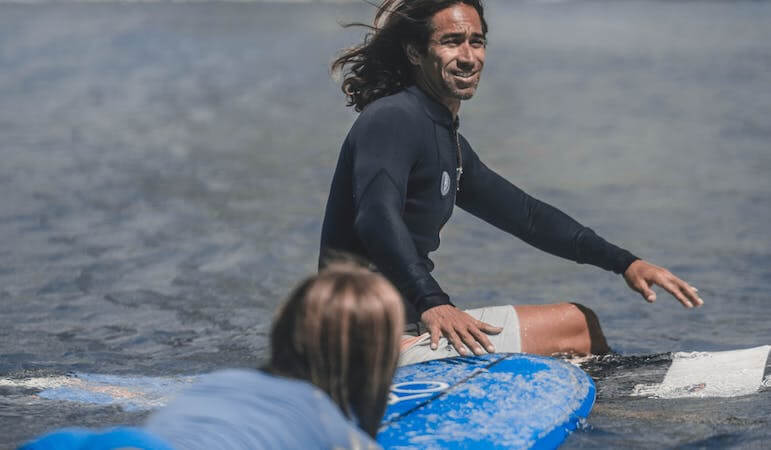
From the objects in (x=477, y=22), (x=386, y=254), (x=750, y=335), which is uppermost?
(x=477, y=22)

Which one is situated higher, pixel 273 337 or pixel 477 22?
pixel 477 22

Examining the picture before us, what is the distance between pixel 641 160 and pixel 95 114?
764cm

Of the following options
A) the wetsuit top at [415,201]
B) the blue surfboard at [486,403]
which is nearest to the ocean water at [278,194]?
the blue surfboard at [486,403]

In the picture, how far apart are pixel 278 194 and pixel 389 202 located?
771 cm

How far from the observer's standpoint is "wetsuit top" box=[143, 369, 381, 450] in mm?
2617

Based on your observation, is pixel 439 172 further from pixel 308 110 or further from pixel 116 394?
pixel 308 110

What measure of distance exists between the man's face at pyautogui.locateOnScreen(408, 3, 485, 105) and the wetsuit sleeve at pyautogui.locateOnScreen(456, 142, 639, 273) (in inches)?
14.3

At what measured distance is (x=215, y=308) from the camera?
24.7 feet

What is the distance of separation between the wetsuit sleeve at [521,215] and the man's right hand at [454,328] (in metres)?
0.85

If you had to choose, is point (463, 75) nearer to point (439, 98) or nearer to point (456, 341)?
point (439, 98)

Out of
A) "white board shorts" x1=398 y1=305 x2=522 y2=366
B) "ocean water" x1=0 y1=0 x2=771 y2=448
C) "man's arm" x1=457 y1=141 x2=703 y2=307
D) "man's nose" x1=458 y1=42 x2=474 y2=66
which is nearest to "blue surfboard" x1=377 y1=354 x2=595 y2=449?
"white board shorts" x1=398 y1=305 x2=522 y2=366

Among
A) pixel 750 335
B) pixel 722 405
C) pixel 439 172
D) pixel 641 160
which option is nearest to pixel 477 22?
pixel 439 172

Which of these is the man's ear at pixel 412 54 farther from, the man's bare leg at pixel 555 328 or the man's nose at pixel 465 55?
the man's bare leg at pixel 555 328

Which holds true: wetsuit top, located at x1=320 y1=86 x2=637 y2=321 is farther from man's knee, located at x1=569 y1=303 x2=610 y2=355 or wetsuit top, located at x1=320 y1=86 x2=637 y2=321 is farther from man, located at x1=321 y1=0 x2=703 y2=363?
man's knee, located at x1=569 y1=303 x2=610 y2=355
